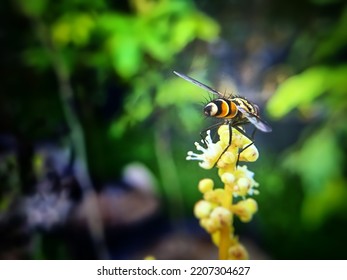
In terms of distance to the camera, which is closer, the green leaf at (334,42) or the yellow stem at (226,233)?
the yellow stem at (226,233)

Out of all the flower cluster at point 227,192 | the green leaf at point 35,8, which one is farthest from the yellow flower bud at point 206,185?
the green leaf at point 35,8

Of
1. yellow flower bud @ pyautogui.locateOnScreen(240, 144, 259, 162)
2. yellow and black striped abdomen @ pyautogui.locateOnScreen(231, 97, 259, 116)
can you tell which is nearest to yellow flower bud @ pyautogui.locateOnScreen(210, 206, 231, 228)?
yellow flower bud @ pyautogui.locateOnScreen(240, 144, 259, 162)

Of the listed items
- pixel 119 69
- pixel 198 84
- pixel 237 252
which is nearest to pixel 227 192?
pixel 237 252

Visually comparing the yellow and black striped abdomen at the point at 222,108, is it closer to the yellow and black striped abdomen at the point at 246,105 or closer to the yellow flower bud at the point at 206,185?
the yellow and black striped abdomen at the point at 246,105

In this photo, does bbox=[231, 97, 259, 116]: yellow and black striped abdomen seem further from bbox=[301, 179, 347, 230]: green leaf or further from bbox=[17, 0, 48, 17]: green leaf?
bbox=[17, 0, 48, 17]: green leaf

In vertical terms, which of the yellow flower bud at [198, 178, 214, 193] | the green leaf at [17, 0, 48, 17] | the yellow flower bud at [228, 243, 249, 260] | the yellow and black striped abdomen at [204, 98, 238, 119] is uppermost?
the green leaf at [17, 0, 48, 17]
